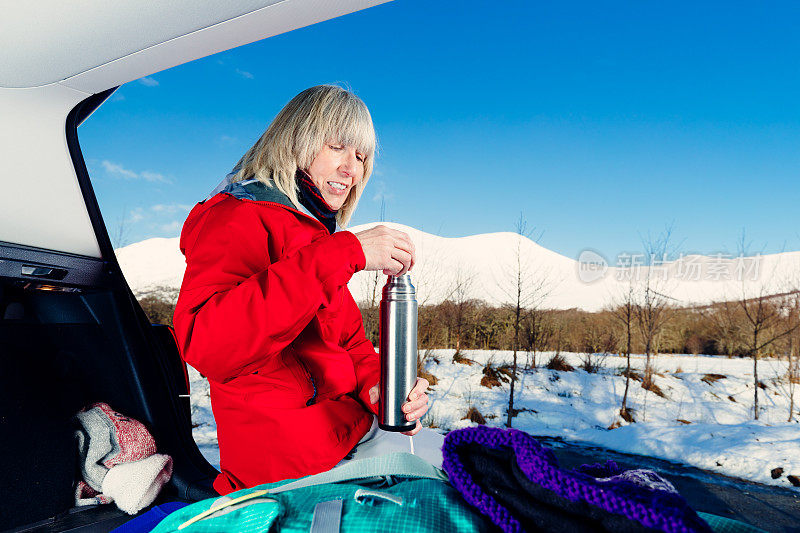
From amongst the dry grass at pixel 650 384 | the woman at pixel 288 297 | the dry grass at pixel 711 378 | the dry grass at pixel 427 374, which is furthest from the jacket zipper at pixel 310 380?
the dry grass at pixel 711 378

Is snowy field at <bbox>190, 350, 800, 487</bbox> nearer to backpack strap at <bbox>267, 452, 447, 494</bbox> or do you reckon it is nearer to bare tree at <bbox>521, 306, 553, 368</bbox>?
bare tree at <bbox>521, 306, 553, 368</bbox>

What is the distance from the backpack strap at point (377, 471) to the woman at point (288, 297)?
204 millimetres

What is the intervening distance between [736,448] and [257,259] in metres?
7.14

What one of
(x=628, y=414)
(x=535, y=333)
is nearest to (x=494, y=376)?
(x=535, y=333)

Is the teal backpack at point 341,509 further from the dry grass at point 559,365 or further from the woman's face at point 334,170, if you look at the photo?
the dry grass at point 559,365

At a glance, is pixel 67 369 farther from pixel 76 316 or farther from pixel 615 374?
pixel 615 374

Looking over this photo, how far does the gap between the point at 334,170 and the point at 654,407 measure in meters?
9.52

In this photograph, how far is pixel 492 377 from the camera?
8922mm

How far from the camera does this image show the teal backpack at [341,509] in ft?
1.80

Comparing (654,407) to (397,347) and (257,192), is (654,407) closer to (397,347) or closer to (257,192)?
(397,347)

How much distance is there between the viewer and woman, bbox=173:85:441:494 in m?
0.80

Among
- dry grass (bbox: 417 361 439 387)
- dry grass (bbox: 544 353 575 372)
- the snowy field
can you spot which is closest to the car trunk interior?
the snowy field

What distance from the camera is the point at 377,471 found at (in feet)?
2.34

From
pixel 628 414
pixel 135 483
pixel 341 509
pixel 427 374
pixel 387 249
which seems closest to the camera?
pixel 341 509
